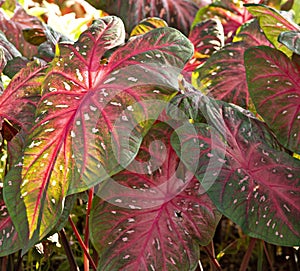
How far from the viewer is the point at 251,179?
100 cm

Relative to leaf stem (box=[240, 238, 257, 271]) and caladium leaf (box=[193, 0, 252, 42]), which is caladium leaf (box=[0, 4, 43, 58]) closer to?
caladium leaf (box=[193, 0, 252, 42])

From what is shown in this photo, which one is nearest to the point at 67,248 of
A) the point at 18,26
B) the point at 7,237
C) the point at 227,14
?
the point at 7,237

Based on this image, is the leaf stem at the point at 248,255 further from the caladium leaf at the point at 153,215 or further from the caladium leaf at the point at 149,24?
the caladium leaf at the point at 149,24

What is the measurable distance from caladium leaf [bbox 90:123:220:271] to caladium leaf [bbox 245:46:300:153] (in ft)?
0.63

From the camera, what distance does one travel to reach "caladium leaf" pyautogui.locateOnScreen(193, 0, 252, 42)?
1687 millimetres

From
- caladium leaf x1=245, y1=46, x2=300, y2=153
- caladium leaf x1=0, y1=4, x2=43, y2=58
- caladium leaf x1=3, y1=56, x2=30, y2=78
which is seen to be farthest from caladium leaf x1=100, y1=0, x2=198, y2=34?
caladium leaf x1=245, y1=46, x2=300, y2=153

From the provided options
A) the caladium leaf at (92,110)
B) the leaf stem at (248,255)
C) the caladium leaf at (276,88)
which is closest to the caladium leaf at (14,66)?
the caladium leaf at (92,110)

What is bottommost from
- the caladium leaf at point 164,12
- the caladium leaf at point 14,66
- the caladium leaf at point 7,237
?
the caladium leaf at point 7,237

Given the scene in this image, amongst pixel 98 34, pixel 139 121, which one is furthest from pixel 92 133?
pixel 98 34

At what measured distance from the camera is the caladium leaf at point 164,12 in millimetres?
1824

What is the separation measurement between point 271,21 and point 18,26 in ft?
2.65

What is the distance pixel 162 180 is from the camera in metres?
1.07

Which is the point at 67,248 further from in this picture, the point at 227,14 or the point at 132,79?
the point at 227,14

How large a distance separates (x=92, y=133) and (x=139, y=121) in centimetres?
8
